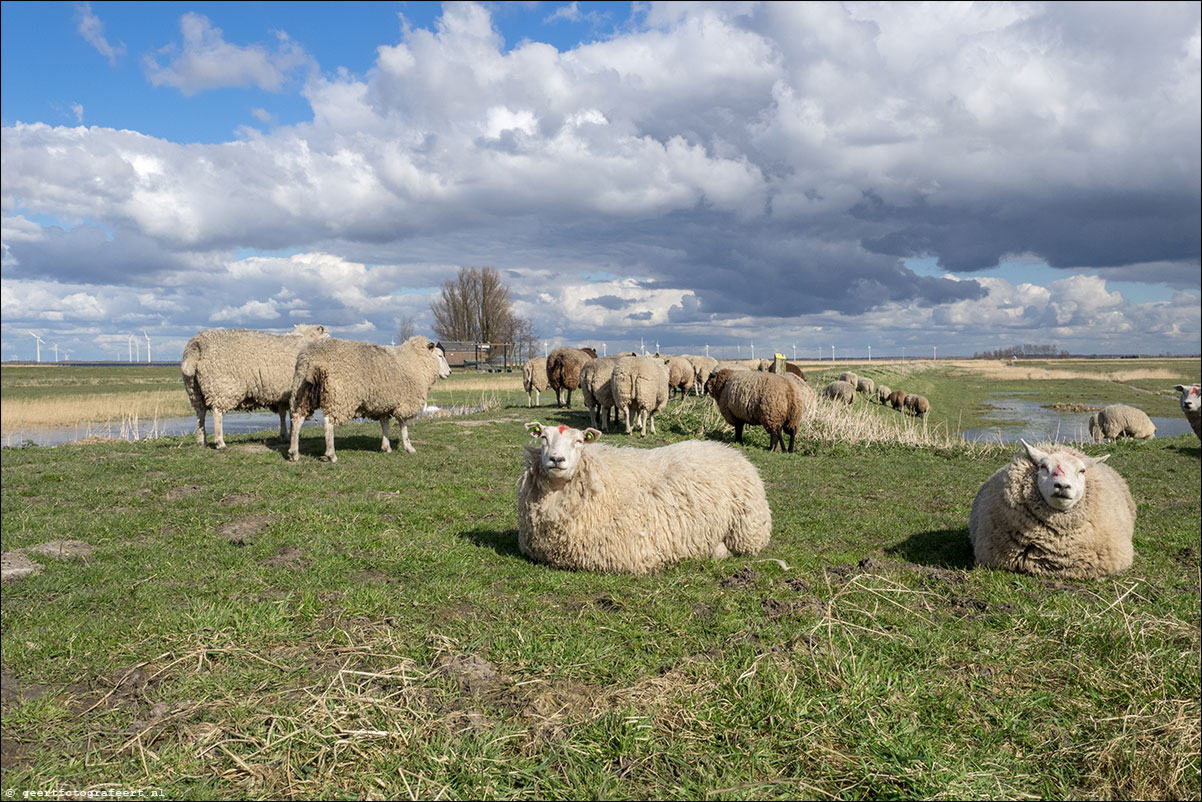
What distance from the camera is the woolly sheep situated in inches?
621

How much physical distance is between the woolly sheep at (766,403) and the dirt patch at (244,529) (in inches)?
438

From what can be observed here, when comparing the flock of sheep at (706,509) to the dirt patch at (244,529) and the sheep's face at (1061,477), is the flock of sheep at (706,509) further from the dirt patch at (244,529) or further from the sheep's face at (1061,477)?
the dirt patch at (244,529)

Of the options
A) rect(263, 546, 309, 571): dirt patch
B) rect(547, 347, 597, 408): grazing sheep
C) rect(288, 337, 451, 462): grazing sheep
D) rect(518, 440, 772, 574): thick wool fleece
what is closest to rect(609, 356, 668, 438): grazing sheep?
rect(288, 337, 451, 462): grazing sheep

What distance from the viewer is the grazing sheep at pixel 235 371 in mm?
13242

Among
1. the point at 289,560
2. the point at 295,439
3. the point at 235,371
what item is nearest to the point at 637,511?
the point at 289,560

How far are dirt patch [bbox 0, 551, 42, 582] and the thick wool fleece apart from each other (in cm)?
465

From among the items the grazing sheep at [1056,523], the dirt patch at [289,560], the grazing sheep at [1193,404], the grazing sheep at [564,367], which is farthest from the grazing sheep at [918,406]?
the dirt patch at [289,560]

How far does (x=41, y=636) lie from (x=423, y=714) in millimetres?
3280

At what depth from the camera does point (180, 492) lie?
377 inches

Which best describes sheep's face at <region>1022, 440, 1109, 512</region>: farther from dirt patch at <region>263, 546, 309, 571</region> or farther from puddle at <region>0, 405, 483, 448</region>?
puddle at <region>0, 405, 483, 448</region>

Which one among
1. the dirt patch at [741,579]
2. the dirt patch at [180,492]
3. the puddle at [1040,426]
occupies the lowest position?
the puddle at [1040,426]

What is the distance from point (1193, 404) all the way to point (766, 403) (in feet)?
33.2

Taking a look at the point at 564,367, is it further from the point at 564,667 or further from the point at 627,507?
the point at 564,667

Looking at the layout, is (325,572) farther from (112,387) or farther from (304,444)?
(112,387)
